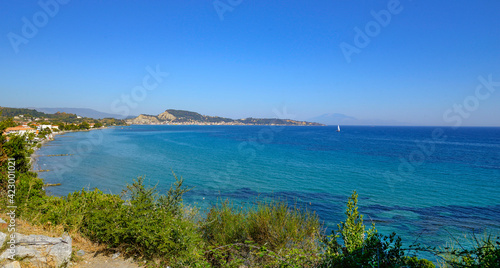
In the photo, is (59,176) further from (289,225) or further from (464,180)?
(464,180)

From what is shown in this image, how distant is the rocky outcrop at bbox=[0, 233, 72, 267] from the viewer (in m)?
5.12

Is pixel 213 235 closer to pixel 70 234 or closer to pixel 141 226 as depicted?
pixel 141 226

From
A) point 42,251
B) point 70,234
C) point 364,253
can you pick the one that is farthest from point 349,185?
point 42,251

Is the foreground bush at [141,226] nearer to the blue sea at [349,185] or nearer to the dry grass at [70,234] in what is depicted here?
the dry grass at [70,234]

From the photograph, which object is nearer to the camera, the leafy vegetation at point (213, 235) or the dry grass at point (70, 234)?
the leafy vegetation at point (213, 235)

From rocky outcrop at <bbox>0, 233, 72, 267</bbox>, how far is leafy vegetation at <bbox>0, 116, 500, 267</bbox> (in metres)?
1.02

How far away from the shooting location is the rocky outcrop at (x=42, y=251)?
5.12 meters

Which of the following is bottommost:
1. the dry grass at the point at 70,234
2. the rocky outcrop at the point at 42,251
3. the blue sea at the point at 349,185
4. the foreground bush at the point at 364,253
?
the blue sea at the point at 349,185

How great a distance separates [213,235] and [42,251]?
4.13 m

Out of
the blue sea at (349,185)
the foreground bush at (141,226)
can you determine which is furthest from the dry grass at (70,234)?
the blue sea at (349,185)

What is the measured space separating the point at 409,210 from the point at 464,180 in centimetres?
1557

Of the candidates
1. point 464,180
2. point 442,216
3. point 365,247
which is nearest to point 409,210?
point 442,216

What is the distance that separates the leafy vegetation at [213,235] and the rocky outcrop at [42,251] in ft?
3.33

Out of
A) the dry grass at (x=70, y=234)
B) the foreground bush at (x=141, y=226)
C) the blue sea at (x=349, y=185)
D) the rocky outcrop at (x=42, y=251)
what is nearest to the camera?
the rocky outcrop at (x=42, y=251)
